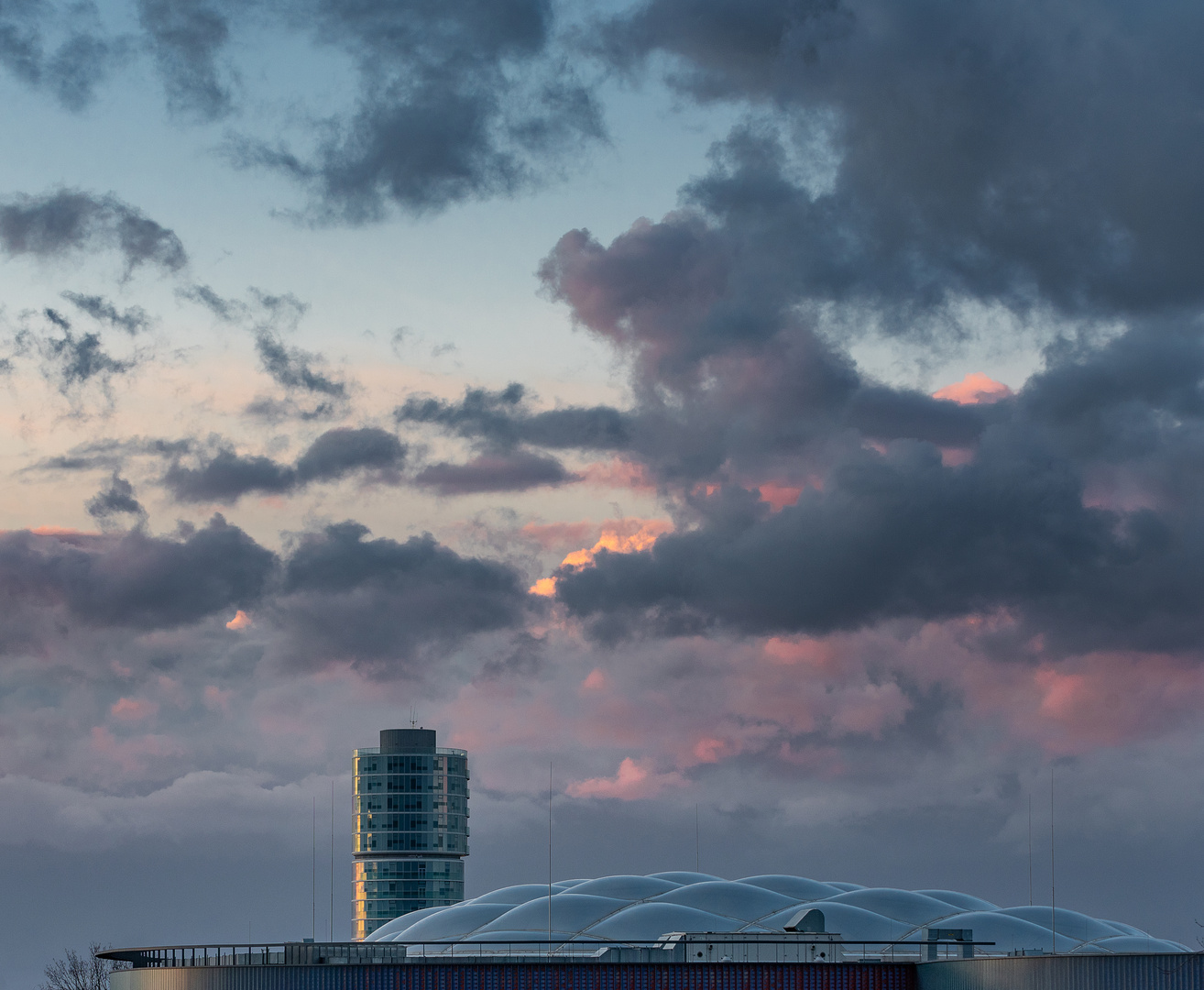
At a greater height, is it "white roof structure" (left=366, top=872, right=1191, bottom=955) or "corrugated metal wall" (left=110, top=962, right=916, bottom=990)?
"white roof structure" (left=366, top=872, right=1191, bottom=955)

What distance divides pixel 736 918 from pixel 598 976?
2600 cm

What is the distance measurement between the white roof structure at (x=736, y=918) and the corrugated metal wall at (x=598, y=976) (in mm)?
10361

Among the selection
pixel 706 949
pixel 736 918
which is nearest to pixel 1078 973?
pixel 706 949

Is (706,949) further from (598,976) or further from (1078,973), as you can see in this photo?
(1078,973)

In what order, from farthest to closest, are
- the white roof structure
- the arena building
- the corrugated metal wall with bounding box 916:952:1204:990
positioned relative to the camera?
the white roof structure → the arena building → the corrugated metal wall with bounding box 916:952:1204:990

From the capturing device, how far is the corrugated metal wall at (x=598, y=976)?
253ft

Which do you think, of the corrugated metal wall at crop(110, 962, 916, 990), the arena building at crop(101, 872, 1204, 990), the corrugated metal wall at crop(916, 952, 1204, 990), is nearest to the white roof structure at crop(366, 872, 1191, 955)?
the arena building at crop(101, 872, 1204, 990)

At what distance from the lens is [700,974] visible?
77938 millimetres

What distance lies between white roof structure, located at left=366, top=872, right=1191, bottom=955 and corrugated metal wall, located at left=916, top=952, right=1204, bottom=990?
19.3 m

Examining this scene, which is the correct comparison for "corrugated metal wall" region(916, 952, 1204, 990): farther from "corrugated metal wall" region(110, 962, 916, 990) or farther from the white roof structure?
the white roof structure

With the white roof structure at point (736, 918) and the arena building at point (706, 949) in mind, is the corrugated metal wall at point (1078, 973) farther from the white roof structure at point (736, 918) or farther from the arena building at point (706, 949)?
the white roof structure at point (736, 918)

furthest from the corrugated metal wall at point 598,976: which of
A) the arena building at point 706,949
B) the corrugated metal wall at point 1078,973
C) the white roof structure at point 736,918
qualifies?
the white roof structure at point 736,918

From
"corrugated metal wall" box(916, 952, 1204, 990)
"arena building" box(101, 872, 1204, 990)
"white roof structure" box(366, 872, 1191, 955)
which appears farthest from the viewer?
"white roof structure" box(366, 872, 1191, 955)

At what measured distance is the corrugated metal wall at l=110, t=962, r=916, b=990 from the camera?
7712cm
